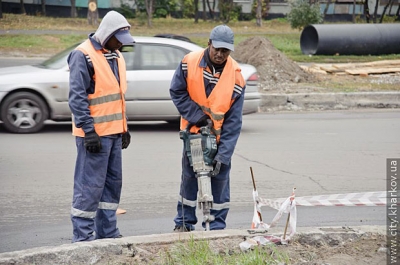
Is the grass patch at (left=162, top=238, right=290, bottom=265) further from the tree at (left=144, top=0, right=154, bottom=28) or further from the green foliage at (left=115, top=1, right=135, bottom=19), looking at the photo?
the green foliage at (left=115, top=1, right=135, bottom=19)

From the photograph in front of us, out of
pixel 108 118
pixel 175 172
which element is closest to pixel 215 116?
pixel 108 118

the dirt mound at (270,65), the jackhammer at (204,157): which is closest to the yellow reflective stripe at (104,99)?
the jackhammer at (204,157)

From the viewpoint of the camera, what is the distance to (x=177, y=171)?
8984mm

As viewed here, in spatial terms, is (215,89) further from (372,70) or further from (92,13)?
(92,13)

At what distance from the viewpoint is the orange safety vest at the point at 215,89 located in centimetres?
572

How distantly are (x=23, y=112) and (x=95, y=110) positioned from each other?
5908mm

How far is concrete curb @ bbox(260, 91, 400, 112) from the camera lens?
50.3 feet

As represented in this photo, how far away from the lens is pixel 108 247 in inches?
193

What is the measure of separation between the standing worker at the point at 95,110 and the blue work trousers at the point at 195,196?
2.14 ft

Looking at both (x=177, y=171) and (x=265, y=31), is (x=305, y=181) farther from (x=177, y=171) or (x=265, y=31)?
(x=265, y=31)

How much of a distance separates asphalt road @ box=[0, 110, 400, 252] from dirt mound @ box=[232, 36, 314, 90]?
4704 mm

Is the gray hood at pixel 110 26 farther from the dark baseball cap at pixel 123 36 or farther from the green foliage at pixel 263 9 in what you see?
the green foliage at pixel 263 9

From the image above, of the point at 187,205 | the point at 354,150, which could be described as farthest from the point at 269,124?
the point at 187,205

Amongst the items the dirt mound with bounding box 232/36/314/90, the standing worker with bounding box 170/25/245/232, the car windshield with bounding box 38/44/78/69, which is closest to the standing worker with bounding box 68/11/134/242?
the standing worker with bounding box 170/25/245/232
